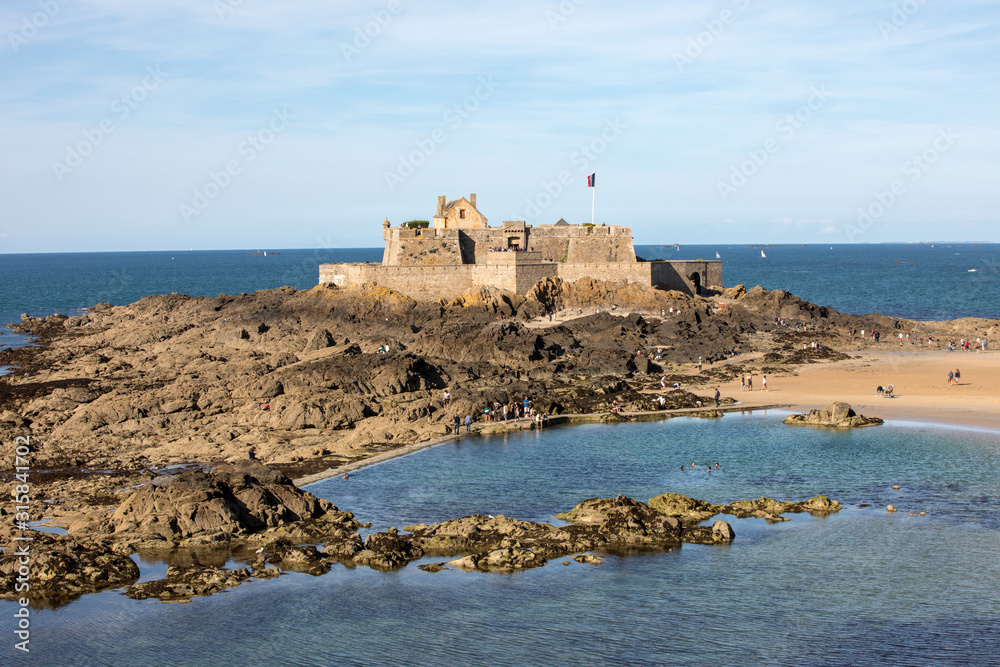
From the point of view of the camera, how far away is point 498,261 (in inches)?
2368

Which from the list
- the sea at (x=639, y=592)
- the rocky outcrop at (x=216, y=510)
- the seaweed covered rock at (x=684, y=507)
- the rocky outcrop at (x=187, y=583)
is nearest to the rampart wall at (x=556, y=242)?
the sea at (x=639, y=592)

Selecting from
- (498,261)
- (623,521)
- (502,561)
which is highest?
(498,261)

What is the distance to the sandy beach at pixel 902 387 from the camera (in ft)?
119

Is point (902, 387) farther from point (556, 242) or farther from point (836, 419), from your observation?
point (556, 242)

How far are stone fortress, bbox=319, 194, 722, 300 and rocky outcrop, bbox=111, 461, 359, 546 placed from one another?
116 ft

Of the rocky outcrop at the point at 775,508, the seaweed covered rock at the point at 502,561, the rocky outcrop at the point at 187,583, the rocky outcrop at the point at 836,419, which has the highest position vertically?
the rocky outcrop at the point at 836,419

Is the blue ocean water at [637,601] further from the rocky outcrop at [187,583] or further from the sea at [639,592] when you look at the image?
the rocky outcrop at [187,583]

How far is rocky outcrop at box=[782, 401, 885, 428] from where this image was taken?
34.1 metres

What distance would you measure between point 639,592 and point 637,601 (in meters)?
0.47

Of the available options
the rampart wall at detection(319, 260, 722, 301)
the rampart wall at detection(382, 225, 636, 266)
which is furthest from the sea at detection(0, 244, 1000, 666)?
the rampart wall at detection(382, 225, 636, 266)

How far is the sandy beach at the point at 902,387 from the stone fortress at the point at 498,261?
667 inches

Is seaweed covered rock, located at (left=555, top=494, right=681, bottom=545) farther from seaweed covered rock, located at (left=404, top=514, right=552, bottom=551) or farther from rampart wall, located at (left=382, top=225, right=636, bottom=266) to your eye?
rampart wall, located at (left=382, top=225, right=636, bottom=266)

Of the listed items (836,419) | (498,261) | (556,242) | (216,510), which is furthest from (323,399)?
(556,242)

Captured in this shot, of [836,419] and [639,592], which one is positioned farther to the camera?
[836,419]
